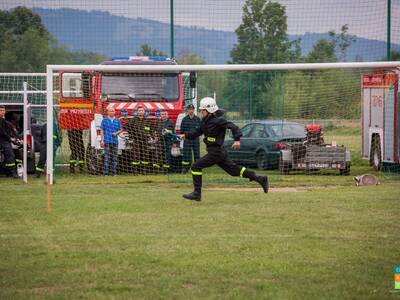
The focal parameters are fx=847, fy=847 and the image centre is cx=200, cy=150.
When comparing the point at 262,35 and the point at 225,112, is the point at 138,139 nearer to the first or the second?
the point at 225,112

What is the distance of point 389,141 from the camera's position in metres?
21.2

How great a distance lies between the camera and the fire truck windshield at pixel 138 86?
66.6ft

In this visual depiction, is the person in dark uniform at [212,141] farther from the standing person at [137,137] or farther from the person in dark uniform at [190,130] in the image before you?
the standing person at [137,137]

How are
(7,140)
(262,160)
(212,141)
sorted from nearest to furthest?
(212,141), (7,140), (262,160)

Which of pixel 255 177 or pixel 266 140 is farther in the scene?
pixel 266 140

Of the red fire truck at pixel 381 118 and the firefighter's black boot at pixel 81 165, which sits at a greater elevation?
the red fire truck at pixel 381 118

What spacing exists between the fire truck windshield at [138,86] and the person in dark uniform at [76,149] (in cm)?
119

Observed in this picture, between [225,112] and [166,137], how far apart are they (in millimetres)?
1725

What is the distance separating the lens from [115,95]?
2041cm

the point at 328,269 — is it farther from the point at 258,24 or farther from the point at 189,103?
the point at 258,24

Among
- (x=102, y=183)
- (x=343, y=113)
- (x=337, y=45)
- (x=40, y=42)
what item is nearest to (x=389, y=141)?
(x=343, y=113)

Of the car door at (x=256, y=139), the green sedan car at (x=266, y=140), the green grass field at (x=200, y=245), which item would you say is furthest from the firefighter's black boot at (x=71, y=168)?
the car door at (x=256, y=139)

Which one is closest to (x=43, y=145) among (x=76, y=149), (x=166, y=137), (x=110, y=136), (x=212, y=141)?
(x=76, y=149)

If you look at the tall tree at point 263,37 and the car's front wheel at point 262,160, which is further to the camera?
the tall tree at point 263,37
